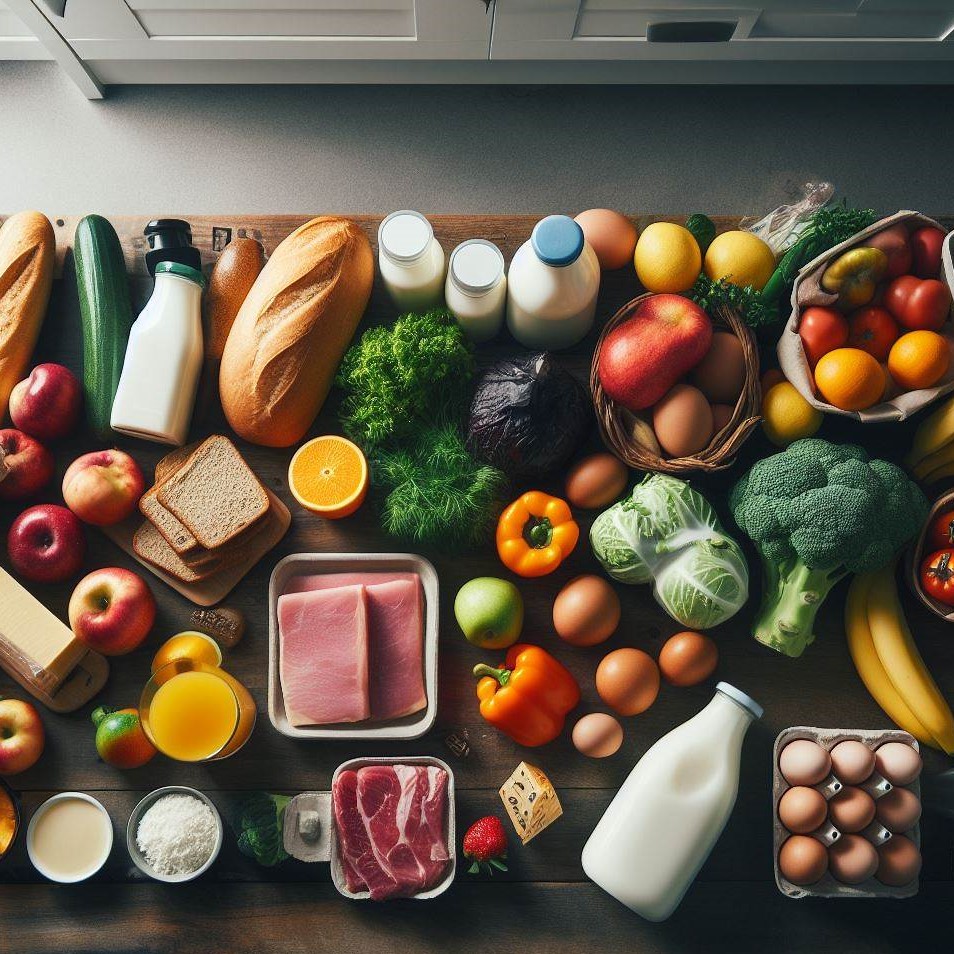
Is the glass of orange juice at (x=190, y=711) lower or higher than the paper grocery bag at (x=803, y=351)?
lower

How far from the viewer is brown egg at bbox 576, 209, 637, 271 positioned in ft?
4.81

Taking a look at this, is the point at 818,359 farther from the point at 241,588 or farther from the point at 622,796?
the point at 241,588

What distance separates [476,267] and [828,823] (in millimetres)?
1059

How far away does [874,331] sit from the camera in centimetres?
137

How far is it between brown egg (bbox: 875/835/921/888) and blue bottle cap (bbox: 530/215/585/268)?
1062 millimetres

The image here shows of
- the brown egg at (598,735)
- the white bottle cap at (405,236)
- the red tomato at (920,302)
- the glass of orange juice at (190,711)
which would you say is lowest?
the brown egg at (598,735)

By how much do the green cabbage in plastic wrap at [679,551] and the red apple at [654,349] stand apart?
0.16 meters

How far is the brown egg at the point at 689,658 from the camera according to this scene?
4.51ft

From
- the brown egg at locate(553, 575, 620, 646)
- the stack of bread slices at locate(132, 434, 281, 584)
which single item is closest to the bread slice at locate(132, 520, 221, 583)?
the stack of bread slices at locate(132, 434, 281, 584)

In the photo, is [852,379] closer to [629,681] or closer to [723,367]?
[723,367]

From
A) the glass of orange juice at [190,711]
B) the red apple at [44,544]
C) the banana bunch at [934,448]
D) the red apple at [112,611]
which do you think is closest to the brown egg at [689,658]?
the banana bunch at [934,448]

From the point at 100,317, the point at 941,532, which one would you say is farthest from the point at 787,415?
the point at 100,317

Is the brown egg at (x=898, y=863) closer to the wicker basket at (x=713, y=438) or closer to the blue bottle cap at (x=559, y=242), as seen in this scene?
the wicker basket at (x=713, y=438)

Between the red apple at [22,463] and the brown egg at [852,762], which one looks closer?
the brown egg at [852,762]
